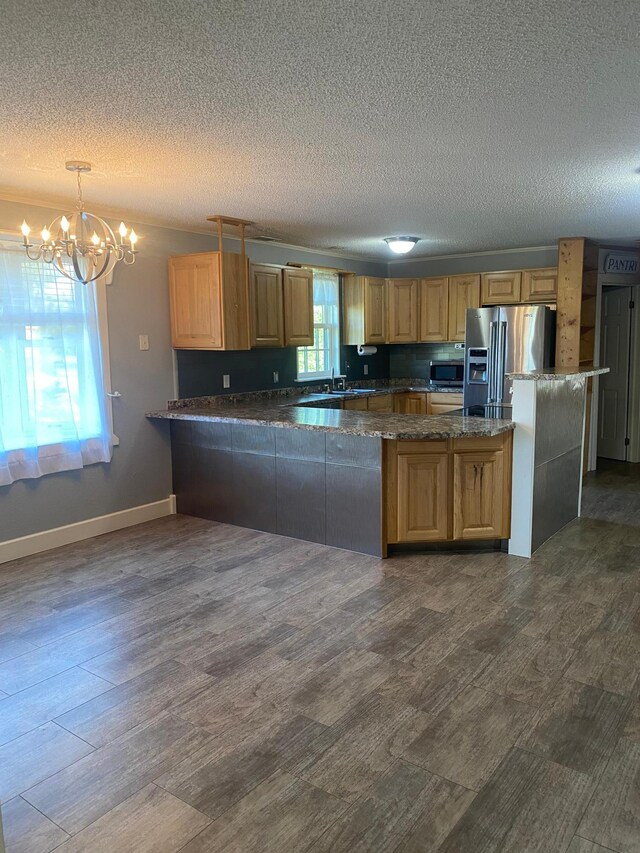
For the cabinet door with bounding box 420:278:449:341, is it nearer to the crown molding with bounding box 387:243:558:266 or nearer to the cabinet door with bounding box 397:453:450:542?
the crown molding with bounding box 387:243:558:266

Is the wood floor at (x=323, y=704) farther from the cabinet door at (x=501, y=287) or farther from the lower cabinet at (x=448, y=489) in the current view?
the cabinet door at (x=501, y=287)

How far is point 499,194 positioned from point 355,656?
9.94 feet

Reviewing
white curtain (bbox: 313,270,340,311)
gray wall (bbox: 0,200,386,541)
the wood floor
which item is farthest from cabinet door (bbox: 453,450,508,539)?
white curtain (bbox: 313,270,340,311)

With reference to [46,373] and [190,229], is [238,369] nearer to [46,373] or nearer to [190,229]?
[190,229]

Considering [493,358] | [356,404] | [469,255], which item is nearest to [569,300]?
[493,358]

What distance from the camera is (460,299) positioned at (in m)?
7.16

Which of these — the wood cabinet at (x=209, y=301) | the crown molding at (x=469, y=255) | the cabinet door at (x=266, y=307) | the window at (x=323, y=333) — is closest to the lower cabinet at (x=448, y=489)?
the wood cabinet at (x=209, y=301)

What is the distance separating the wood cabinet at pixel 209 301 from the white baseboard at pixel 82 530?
1.37 metres

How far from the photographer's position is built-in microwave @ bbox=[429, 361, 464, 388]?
726 centimetres

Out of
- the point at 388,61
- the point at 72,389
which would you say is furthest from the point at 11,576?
the point at 388,61

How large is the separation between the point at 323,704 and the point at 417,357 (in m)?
5.84

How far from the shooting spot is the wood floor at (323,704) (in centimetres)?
193

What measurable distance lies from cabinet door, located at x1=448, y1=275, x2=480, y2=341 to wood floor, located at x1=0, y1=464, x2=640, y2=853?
3500 millimetres

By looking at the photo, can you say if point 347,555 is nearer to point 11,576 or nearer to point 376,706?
point 376,706
